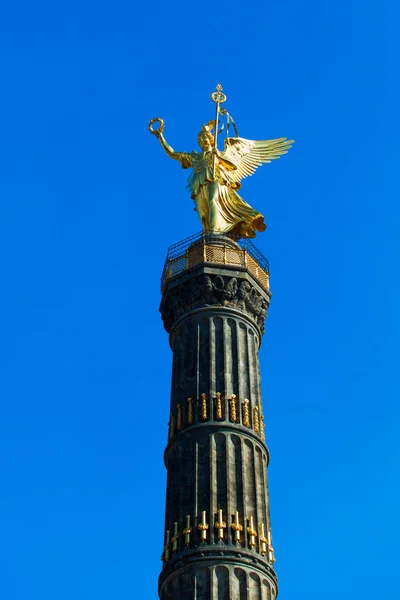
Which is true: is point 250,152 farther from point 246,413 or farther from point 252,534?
point 252,534

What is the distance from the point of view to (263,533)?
36.8 meters

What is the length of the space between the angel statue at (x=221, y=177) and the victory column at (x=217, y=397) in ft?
0.19

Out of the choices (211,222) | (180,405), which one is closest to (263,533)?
(180,405)

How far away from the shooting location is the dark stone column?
35.4m

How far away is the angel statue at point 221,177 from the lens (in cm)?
4628

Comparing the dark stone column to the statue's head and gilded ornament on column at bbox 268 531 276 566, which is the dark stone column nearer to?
gilded ornament on column at bbox 268 531 276 566

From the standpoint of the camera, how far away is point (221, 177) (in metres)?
47.0

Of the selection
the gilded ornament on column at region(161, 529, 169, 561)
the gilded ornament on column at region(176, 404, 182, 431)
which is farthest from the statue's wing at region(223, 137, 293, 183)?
the gilded ornament on column at region(161, 529, 169, 561)

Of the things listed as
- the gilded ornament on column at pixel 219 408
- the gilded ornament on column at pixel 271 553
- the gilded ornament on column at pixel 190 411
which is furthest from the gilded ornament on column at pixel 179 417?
the gilded ornament on column at pixel 271 553

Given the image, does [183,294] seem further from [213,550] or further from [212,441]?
[213,550]

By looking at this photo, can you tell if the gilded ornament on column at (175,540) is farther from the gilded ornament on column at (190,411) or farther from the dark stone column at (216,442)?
the gilded ornament on column at (190,411)

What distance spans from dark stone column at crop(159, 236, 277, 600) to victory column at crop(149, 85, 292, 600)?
42 millimetres

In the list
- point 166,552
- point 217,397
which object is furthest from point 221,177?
point 166,552

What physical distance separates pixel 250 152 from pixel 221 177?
146 inches
